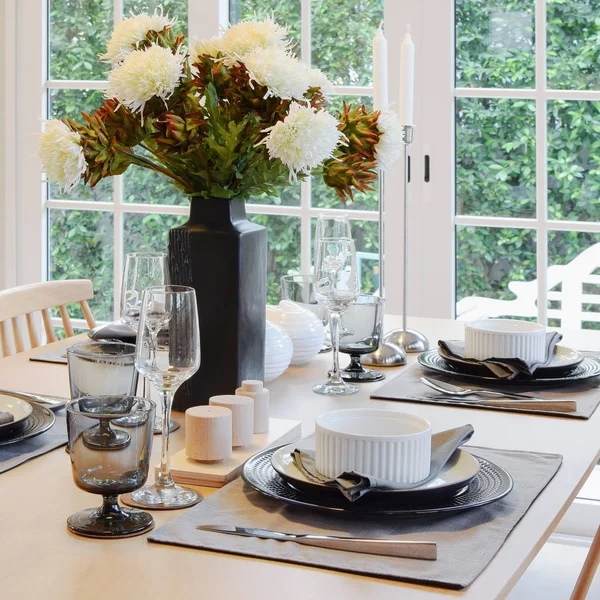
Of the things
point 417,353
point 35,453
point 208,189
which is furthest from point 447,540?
point 417,353

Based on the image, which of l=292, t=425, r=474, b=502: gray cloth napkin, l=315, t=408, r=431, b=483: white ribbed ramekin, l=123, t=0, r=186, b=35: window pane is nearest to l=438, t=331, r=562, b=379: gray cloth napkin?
l=292, t=425, r=474, b=502: gray cloth napkin

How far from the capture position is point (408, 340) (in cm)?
201

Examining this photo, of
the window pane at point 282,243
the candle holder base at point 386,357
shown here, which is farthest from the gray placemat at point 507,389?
the window pane at point 282,243

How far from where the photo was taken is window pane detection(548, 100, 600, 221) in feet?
9.75

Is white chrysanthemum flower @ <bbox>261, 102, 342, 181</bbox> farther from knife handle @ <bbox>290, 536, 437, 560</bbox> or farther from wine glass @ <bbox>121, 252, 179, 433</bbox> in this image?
knife handle @ <bbox>290, 536, 437, 560</bbox>

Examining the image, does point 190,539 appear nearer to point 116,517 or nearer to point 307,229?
point 116,517

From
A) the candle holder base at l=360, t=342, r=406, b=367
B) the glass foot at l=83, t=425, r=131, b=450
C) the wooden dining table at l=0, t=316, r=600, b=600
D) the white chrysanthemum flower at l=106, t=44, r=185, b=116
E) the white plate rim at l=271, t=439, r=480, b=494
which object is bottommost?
the wooden dining table at l=0, t=316, r=600, b=600

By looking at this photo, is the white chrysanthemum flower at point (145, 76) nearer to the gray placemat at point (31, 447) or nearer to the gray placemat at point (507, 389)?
the gray placemat at point (31, 447)

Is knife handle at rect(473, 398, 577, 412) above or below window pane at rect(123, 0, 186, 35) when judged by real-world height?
below

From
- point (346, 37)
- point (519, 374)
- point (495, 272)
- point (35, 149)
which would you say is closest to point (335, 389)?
point (519, 374)

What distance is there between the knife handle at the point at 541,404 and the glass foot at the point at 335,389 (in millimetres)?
229

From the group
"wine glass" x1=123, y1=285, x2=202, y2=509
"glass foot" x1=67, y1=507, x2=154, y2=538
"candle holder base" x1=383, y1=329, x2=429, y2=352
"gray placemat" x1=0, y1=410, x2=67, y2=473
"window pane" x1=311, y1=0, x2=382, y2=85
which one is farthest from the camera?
"window pane" x1=311, y1=0, x2=382, y2=85

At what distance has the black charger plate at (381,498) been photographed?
1.05m

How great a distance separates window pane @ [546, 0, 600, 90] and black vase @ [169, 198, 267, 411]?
1.74 metres
